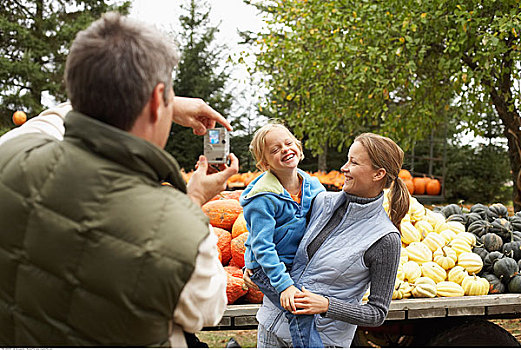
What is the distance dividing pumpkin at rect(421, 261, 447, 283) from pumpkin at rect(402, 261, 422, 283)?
2.0 inches

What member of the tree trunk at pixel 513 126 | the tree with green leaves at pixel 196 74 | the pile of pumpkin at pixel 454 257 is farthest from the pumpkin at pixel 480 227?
the tree with green leaves at pixel 196 74

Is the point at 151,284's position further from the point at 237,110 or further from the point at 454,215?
the point at 237,110

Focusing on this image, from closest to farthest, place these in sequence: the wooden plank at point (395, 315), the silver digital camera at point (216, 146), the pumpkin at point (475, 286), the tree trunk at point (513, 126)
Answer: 1. the silver digital camera at point (216, 146)
2. the wooden plank at point (395, 315)
3. the pumpkin at point (475, 286)
4. the tree trunk at point (513, 126)

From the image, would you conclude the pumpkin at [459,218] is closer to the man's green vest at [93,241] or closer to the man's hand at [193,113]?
the man's hand at [193,113]

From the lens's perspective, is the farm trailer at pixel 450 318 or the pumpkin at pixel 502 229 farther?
the pumpkin at pixel 502 229

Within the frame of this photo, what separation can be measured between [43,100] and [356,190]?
15.4m

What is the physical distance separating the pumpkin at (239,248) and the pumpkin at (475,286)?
1676mm

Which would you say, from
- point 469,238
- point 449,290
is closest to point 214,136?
point 449,290

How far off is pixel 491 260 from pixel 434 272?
56 centimetres

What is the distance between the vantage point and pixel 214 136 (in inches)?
78.2

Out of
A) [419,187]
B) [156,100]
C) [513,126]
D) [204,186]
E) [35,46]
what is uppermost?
[156,100]

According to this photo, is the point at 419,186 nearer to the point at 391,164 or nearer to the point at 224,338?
the point at 224,338

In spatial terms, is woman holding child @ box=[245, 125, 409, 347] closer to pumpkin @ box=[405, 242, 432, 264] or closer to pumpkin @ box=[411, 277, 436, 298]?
pumpkin @ box=[411, 277, 436, 298]

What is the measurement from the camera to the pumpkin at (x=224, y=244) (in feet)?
13.1
